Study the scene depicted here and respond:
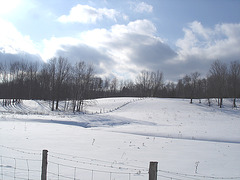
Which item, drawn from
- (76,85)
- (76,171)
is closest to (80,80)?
(76,85)

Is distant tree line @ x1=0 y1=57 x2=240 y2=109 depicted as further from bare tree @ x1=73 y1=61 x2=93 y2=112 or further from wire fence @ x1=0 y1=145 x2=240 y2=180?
wire fence @ x1=0 y1=145 x2=240 y2=180

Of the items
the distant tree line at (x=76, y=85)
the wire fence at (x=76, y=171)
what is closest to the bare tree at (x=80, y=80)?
the distant tree line at (x=76, y=85)

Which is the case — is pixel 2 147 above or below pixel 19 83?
below

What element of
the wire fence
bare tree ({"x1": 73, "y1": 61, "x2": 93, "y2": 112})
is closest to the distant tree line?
bare tree ({"x1": 73, "y1": 61, "x2": 93, "y2": 112})

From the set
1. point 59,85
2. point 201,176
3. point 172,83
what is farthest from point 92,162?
point 172,83

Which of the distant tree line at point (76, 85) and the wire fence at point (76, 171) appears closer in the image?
the wire fence at point (76, 171)

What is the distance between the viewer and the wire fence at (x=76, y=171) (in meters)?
6.09

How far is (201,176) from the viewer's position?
21.6 ft

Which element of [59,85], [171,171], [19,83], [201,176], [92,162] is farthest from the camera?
[19,83]

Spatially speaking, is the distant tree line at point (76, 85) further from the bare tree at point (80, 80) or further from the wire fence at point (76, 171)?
the wire fence at point (76, 171)

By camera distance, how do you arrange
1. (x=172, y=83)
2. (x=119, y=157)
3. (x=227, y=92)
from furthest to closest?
1. (x=172, y=83)
2. (x=227, y=92)
3. (x=119, y=157)

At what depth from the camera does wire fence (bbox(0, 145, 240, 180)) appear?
6.09m

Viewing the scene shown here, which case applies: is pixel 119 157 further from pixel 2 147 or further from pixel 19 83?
pixel 19 83

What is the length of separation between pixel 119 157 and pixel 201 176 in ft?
12.2
